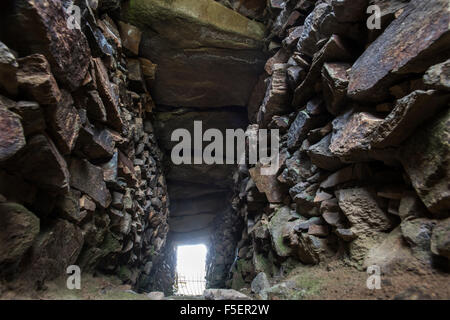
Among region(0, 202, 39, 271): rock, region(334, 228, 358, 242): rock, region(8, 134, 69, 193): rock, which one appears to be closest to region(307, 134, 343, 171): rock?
region(334, 228, 358, 242): rock

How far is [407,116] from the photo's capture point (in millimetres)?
2008

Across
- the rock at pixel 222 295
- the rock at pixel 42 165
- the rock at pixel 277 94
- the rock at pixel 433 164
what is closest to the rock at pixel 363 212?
the rock at pixel 433 164

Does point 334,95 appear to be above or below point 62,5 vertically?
below

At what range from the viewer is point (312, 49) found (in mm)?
3514

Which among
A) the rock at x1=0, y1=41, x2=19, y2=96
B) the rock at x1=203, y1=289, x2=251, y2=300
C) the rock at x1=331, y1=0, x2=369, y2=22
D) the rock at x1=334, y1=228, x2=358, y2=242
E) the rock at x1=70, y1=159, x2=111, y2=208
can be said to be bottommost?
the rock at x1=203, y1=289, x2=251, y2=300

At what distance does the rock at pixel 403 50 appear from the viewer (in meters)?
2.01

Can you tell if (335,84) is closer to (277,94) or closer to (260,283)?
(277,94)

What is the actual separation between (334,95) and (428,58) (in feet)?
3.14

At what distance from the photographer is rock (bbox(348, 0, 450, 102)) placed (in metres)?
2.01

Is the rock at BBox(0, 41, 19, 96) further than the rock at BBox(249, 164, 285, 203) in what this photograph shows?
No

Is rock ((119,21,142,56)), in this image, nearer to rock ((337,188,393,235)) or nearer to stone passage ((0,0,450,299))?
stone passage ((0,0,450,299))

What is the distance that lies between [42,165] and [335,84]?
2910mm
